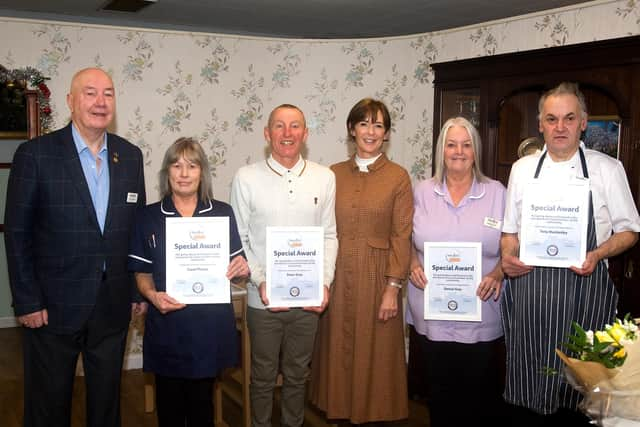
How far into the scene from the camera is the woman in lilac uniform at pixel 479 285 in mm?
2656

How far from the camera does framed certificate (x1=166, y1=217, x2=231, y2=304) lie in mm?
2416

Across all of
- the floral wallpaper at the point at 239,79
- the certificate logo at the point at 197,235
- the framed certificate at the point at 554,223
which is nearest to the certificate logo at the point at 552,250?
the framed certificate at the point at 554,223

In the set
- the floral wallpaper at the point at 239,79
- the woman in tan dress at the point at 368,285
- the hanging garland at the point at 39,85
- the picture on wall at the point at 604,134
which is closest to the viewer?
the woman in tan dress at the point at 368,285

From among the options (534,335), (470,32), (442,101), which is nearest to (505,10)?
(470,32)

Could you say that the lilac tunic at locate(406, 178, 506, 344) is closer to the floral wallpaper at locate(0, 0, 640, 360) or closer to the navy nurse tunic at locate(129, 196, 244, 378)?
the navy nurse tunic at locate(129, 196, 244, 378)

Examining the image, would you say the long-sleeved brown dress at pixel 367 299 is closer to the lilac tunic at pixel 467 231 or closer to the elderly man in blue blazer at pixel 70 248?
the lilac tunic at pixel 467 231

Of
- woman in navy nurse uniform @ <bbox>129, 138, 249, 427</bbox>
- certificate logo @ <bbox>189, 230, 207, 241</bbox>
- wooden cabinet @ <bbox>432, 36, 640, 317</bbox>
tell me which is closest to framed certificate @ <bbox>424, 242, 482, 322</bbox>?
woman in navy nurse uniform @ <bbox>129, 138, 249, 427</bbox>

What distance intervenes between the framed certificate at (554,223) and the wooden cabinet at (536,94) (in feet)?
3.36

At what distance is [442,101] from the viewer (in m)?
4.19

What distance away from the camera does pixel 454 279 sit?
2.65 meters

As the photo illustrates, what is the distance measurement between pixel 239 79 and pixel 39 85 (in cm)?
132

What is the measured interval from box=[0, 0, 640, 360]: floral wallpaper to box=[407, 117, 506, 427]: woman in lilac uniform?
5.15 ft

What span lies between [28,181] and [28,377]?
31.1 inches

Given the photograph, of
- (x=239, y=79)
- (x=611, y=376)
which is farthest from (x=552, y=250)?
(x=239, y=79)
